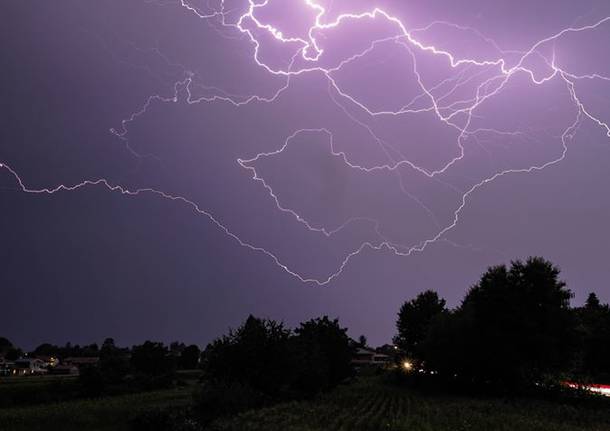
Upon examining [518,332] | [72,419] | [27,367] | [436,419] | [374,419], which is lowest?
[27,367]

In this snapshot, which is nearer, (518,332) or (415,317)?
(518,332)

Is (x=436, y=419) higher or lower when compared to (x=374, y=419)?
higher

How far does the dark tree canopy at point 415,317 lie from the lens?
74188mm

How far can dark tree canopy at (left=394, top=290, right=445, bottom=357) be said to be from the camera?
74188 millimetres

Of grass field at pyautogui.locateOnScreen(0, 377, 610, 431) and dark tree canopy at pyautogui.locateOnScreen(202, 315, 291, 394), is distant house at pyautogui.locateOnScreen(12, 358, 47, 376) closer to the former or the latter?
grass field at pyautogui.locateOnScreen(0, 377, 610, 431)

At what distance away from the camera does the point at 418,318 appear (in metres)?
74.6

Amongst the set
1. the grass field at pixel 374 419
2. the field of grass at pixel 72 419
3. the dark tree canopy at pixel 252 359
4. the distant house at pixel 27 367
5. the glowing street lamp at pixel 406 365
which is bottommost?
the distant house at pixel 27 367

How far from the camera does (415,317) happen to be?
246 feet

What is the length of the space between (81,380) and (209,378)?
2587 cm

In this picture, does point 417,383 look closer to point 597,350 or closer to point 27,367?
point 597,350

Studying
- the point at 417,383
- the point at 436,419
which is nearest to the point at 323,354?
the point at 417,383

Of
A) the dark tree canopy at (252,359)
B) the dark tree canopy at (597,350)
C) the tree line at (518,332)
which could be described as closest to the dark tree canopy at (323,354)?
the dark tree canopy at (252,359)

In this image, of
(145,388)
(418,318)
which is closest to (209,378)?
(145,388)

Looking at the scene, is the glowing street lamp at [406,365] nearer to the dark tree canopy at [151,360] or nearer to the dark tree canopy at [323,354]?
the dark tree canopy at [323,354]
